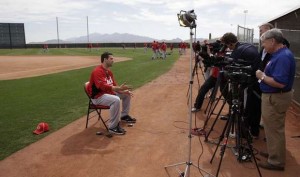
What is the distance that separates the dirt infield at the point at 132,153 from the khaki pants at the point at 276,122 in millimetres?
299

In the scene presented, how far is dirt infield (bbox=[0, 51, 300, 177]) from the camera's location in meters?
5.00

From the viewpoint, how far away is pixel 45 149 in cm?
598

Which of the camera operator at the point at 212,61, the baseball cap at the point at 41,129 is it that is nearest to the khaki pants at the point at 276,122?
the camera operator at the point at 212,61

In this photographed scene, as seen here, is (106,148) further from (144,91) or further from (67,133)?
(144,91)

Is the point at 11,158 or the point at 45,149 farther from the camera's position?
the point at 45,149

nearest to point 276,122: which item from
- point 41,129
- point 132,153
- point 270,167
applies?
point 270,167

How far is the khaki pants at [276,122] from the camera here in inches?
189

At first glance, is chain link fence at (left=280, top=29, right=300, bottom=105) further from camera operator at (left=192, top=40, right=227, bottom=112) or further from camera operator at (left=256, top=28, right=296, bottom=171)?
camera operator at (left=256, top=28, right=296, bottom=171)

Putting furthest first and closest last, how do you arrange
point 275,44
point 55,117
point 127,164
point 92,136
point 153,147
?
1. point 55,117
2. point 92,136
3. point 153,147
4. point 127,164
5. point 275,44

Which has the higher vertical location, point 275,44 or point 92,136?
point 275,44

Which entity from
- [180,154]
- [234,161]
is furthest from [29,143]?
[234,161]

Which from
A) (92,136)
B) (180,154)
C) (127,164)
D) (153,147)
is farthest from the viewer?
(92,136)

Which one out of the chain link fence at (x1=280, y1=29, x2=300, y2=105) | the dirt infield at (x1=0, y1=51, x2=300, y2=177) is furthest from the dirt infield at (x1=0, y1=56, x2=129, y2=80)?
the chain link fence at (x1=280, y1=29, x2=300, y2=105)

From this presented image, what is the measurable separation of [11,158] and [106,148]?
5.69 ft
